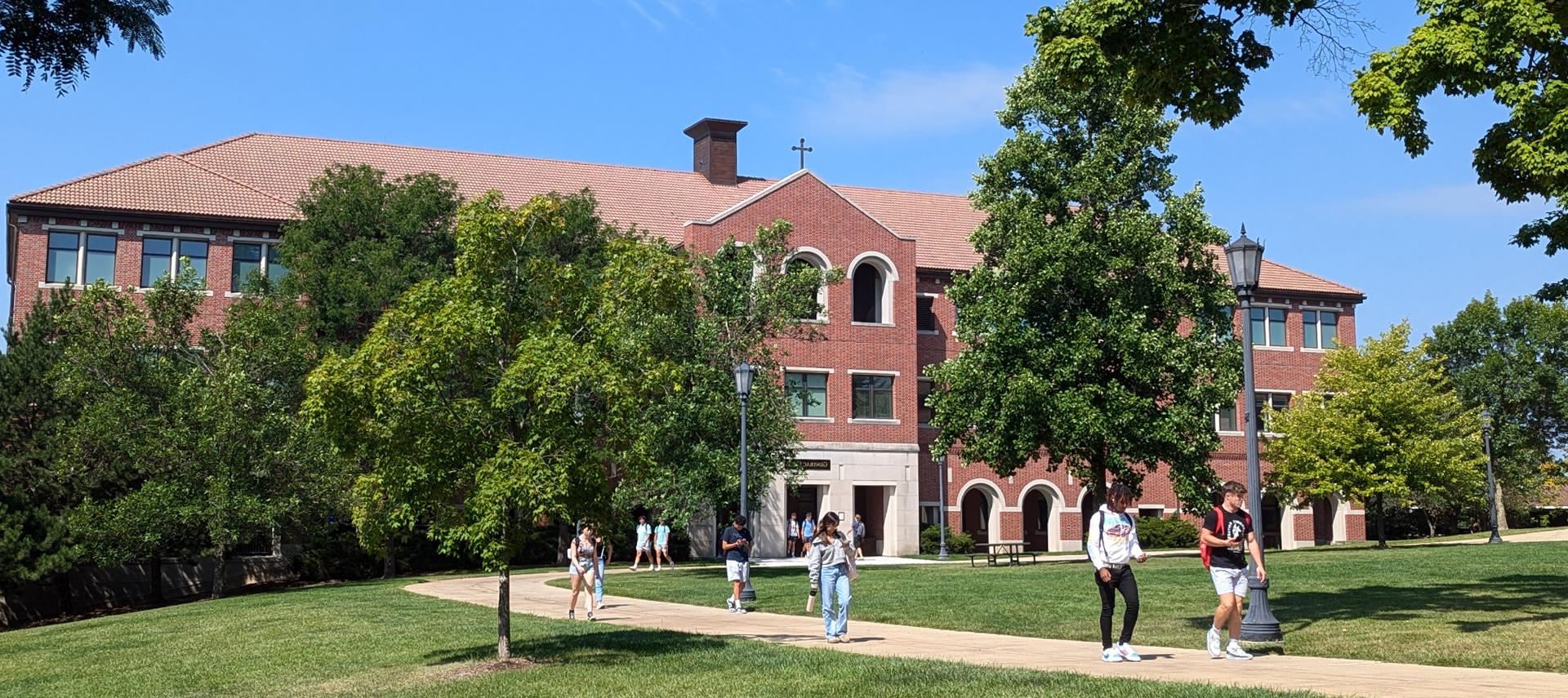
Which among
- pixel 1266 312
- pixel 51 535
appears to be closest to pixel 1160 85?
pixel 51 535

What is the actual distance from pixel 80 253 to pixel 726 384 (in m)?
22.4

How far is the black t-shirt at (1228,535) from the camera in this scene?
488 inches

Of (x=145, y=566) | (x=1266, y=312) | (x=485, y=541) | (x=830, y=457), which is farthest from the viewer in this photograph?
(x=1266, y=312)

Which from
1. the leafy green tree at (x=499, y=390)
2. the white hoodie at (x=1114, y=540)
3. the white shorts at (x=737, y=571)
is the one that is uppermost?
the leafy green tree at (x=499, y=390)

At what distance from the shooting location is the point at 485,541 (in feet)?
44.3

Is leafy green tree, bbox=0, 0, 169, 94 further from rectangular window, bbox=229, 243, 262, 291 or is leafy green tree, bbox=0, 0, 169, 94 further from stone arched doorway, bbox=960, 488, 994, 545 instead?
stone arched doorway, bbox=960, 488, 994, 545

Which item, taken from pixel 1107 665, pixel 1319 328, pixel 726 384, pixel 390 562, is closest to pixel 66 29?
pixel 1107 665

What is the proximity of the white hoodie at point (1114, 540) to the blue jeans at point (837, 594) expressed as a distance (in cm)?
389

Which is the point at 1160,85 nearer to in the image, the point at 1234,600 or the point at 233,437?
the point at 1234,600

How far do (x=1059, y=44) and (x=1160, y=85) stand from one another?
1.32 metres

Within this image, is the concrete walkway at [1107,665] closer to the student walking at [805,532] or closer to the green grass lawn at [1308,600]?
the green grass lawn at [1308,600]

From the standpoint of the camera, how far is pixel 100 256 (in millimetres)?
41031

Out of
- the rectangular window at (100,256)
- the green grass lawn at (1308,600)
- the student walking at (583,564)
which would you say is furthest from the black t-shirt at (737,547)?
the rectangular window at (100,256)

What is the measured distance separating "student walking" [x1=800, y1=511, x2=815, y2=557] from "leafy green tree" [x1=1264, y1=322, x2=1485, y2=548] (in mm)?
15384
